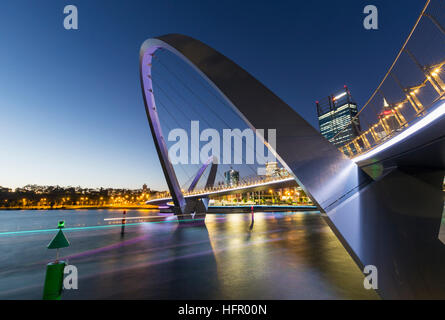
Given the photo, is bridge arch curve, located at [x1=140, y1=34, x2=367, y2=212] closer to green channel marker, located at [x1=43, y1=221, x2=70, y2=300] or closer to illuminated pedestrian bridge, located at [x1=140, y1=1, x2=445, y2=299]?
illuminated pedestrian bridge, located at [x1=140, y1=1, x2=445, y2=299]

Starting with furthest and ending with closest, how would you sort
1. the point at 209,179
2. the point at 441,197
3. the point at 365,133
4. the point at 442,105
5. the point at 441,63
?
the point at 209,179, the point at 365,133, the point at 441,197, the point at 441,63, the point at 442,105

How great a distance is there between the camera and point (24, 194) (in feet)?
424

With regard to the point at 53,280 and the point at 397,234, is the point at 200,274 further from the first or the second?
the point at 397,234

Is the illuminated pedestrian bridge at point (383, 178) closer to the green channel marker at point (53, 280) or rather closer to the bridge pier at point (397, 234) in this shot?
the bridge pier at point (397, 234)

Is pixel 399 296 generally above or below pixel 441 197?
below

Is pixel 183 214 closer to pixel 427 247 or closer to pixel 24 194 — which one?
pixel 427 247

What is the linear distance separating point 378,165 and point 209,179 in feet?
142

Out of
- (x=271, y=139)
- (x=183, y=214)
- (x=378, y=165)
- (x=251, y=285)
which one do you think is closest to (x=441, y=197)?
(x=378, y=165)

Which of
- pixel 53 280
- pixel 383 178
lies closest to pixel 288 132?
pixel 383 178

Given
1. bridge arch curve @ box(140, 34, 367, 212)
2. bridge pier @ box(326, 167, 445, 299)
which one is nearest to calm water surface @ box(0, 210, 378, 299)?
bridge pier @ box(326, 167, 445, 299)

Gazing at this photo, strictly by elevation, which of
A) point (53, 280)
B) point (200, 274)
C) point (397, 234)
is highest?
point (397, 234)

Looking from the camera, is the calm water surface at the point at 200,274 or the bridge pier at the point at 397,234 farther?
the calm water surface at the point at 200,274

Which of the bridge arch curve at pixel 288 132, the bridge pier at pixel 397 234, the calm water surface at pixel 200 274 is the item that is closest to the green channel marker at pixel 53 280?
the calm water surface at pixel 200 274

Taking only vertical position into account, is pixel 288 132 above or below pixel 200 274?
above
